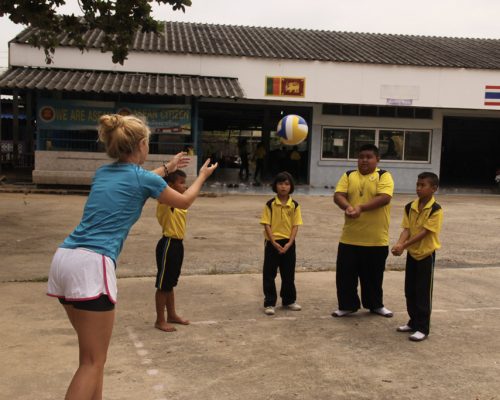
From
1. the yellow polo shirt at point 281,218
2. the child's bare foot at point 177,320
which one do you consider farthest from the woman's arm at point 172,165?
the yellow polo shirt at point 281,218

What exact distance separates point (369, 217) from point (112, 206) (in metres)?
3.16

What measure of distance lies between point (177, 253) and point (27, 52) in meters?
15.6

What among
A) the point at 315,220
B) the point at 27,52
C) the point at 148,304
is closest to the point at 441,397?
the point at 148,304

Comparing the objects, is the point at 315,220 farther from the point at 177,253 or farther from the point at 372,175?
the point at 177,253

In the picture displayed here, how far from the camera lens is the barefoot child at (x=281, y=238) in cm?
559

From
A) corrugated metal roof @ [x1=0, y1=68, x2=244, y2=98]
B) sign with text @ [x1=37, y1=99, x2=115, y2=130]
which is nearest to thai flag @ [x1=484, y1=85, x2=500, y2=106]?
corrugated metal roof @ [x1=0, y1=68, x2=244, y2=98]

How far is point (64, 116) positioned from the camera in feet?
57.6

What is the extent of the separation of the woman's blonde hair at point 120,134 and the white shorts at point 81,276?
54 centimetres

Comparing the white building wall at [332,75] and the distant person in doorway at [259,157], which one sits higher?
the white building wall at [332,75]

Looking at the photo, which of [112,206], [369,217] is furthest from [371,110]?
[112,206]

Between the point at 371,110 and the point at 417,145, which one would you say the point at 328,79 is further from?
the point at 417,145

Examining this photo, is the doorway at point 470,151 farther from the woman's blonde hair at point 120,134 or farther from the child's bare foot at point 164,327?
the woman's blonde hair at point 120,134

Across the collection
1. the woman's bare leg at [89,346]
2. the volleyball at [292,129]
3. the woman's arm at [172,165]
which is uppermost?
the volleyball at [292,129]

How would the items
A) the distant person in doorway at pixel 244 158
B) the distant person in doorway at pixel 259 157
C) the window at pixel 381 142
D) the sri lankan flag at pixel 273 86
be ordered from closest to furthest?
1. the sri lankan flag at pixel 273 86
2. the window at pixel 381 142
3. the distant person in doorway at pixel 259 157
4. the distant person in doorway at pixel 244 158
